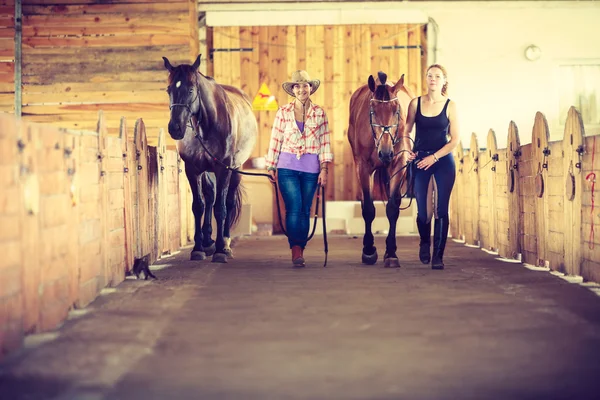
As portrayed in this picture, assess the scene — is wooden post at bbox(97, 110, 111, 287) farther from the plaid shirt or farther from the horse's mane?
the horse's mane

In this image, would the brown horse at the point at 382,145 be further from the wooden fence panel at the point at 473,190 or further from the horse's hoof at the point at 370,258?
the wooden fence panel at the point at 473,190

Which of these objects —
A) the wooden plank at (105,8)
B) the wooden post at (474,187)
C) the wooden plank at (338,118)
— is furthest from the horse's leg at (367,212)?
the wooden plank at (105,8)

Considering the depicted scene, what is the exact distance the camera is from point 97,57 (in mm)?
12930

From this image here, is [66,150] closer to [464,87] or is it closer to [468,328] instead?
[468,328]

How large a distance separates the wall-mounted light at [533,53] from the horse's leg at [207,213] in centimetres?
672

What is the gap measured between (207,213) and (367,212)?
5.80ft

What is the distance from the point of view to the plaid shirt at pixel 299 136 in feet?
24.0

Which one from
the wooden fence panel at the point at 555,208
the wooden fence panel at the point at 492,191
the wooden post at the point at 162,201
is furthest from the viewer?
the wooden fence panel at the point at 492,191

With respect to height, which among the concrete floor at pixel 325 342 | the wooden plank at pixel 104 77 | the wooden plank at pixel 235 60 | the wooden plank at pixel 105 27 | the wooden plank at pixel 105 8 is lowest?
the concrete floor at pixel 325 342

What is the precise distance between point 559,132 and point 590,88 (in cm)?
86

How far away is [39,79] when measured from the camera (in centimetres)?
1296

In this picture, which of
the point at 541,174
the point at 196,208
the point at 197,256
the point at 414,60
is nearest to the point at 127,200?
the point at 197,256

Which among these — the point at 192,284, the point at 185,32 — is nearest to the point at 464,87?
the point at 185,32

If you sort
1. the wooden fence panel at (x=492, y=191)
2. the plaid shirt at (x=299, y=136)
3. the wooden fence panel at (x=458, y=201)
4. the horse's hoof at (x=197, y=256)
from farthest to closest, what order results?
the wooden fence panel at (x=458, y=201)
the wooden fence panel at (x=492, y=191)
the horse's hoof at (x=197, y=256)
the plaid shirt at (x=299, y=136)
